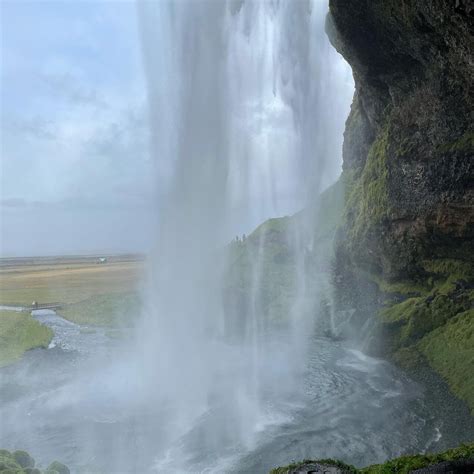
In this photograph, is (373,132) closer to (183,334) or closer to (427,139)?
(427,139)

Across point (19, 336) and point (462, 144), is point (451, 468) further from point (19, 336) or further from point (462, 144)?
point (19, 336)

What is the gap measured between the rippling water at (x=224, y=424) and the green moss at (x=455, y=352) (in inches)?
56.7

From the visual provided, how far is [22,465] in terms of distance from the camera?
725 inches

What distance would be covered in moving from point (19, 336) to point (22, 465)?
29.9m

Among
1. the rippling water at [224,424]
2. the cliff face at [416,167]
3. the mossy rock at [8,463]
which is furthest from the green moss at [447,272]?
the mossy rock at [8,463]

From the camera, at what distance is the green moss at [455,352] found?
2717cm

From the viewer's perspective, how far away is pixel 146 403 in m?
24.9

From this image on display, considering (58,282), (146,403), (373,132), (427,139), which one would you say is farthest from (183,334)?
(58,282)

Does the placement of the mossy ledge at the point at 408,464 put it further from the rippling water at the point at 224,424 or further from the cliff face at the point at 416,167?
the cliff face at the point at 416,167

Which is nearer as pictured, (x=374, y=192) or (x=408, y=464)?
(x=408, y=464)

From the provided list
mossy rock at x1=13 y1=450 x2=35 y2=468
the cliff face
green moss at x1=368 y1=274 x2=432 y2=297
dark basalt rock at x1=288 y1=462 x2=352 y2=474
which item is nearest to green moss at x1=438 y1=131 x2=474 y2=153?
the cliff face

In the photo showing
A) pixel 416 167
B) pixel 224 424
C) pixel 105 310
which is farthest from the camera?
pixel 105 310

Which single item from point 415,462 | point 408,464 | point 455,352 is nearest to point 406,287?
point 455,352

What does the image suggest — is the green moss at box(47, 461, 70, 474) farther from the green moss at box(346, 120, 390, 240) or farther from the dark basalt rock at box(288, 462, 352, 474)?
the green moss at box(346, 120, 390, 240)
